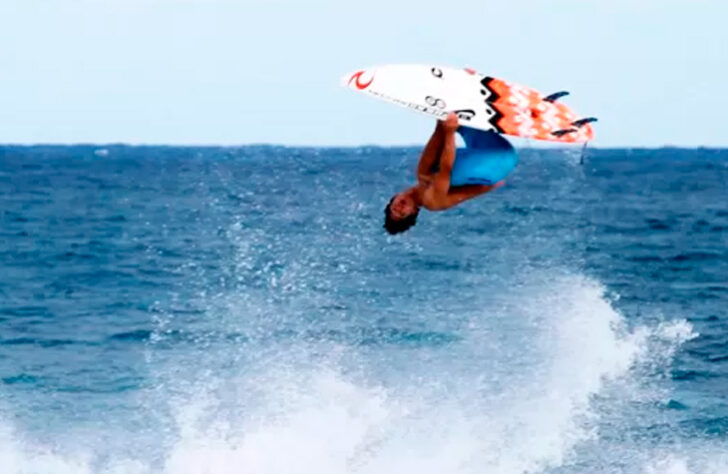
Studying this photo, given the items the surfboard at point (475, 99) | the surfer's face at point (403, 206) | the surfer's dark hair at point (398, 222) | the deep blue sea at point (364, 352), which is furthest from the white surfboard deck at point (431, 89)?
the deep blue sea at point (364, 352)

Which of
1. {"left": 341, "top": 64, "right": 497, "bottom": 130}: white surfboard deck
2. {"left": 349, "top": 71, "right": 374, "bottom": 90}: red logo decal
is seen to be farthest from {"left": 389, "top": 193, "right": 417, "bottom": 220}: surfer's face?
{"left": 349, "top": 71, "right": 374, "bottom": 90}: red logo decal

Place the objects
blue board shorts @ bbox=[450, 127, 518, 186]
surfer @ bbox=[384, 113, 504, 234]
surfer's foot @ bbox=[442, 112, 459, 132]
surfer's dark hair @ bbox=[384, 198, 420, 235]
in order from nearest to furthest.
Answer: surfer's foot @ bbox=[442, 112, 459, 132]
surfer @ bbox=[384, 113, 504, 234]
blue board shorts @ bbox=[450, 127, 518, 186]
surfer's dark hair @ bbox=[384, 198, 420, 235]

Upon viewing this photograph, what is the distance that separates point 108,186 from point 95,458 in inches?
2776

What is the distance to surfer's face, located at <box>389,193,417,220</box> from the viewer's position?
30.9 ft

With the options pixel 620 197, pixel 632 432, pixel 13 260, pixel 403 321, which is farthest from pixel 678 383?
pixel 620 197

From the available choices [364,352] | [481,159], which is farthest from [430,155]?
[364,352]

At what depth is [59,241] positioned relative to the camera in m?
48.0

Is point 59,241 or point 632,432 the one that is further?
point 59,241

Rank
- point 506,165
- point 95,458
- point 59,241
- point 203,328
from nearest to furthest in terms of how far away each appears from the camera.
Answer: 1. point 506,165
2. point 95,458
3. point 203,328
4. point 59,241

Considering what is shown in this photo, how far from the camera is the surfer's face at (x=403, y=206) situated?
9414mm

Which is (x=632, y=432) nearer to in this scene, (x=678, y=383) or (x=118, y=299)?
(x=678, y=383)

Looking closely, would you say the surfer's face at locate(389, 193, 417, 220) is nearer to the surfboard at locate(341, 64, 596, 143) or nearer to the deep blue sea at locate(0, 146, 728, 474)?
the surfboard at locate(341, 64, 596, 143)

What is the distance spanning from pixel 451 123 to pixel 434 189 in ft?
1.92

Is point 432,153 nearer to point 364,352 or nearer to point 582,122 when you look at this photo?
point 582,122
